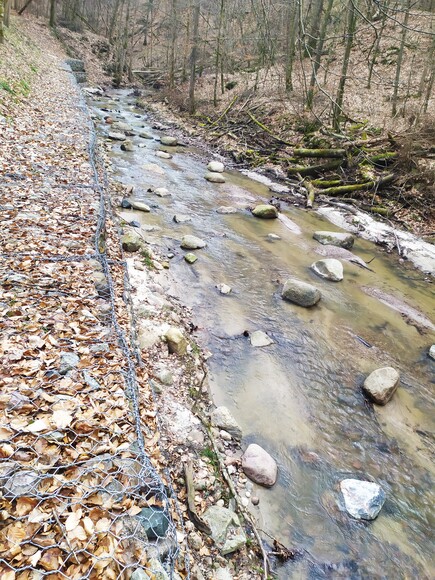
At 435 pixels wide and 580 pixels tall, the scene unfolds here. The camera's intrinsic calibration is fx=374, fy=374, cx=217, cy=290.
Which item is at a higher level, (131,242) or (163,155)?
(163,155)

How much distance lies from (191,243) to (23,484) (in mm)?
6308

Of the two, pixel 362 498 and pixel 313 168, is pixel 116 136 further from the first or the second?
pixel 362 498

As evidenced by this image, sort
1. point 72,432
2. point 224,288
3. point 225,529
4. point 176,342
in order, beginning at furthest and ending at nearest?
1. point 224,288
2. point 176,342
3. point 225,529
4. point 72,432

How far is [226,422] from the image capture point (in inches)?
169

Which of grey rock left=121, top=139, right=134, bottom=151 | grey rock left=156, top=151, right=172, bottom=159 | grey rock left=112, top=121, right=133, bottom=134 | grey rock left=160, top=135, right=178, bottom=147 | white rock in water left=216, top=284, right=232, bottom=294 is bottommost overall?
white rock in water left=216, top=284, right=232, bottom=294

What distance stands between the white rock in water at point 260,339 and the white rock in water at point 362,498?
2.29 m

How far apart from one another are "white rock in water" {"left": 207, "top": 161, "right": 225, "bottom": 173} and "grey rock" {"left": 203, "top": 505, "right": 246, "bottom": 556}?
12253 millimetres

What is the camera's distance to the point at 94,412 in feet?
9.62

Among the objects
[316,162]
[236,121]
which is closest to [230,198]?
[316,162]

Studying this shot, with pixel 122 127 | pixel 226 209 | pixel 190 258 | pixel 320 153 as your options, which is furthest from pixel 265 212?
pixel 122 127

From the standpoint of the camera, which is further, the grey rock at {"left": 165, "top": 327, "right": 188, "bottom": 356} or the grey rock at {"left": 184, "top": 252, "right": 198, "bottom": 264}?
the grey rock at {"left": 184, "top": 252, "right": 198, "bottom": 264}

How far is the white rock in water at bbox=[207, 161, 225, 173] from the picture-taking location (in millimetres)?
13797

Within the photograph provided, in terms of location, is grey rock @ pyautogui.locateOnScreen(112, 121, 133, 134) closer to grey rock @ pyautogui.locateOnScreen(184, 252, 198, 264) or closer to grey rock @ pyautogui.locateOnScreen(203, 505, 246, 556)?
grey rock @ pyautogui.locateOnScreen(184, 252, 198, 264)

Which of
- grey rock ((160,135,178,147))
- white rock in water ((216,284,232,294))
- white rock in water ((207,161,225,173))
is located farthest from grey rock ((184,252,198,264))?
grey rock ((160,135,178,147))
